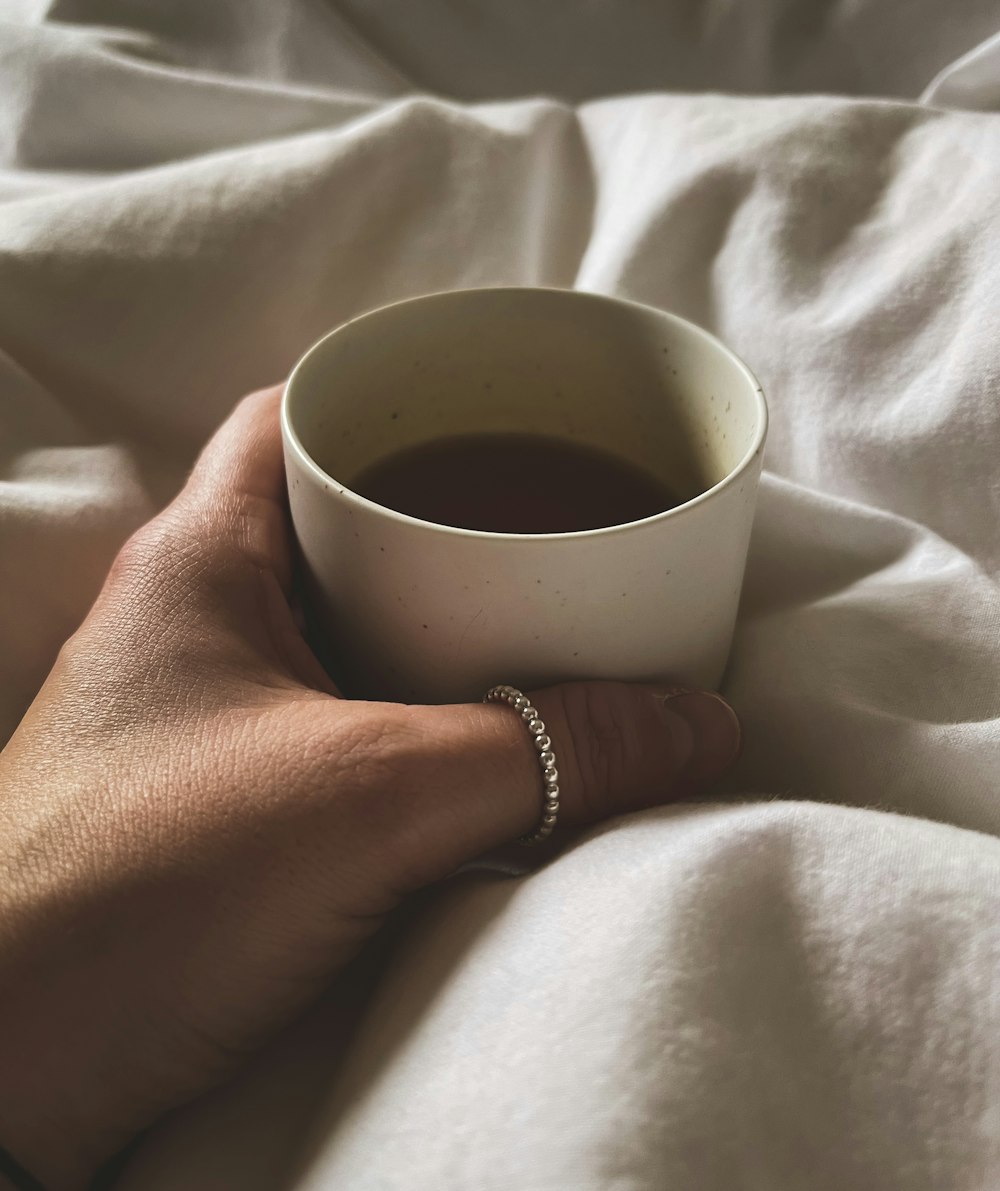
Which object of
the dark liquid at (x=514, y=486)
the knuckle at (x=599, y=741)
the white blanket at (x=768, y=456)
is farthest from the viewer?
the dark liquid at (x=514, y=486)

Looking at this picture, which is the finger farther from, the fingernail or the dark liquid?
the fingernail

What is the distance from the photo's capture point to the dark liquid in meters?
0.59

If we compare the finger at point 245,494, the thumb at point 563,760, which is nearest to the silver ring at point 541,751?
the thumb at point 563,760

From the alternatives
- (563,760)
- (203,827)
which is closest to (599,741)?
(563,760)

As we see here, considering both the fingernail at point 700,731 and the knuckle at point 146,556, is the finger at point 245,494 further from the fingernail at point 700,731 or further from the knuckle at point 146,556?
the fingernail at point 700,731

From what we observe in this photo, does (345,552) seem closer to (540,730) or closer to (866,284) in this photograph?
(540,730)

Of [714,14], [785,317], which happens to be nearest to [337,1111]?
[785,317]


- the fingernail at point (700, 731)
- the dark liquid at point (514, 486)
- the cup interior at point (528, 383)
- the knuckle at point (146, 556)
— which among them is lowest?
the fingernail at point (700, 731)

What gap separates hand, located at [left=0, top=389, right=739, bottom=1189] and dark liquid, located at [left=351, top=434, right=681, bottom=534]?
0.15 m

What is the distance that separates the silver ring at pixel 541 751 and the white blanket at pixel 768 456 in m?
0.02

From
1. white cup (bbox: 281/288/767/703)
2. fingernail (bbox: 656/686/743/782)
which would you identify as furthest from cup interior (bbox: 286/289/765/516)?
fingernail (bbox: 656/686/743/782)

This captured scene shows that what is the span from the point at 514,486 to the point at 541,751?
0.74ft

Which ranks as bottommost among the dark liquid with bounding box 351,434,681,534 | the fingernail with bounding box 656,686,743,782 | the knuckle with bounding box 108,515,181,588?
the fingernail with bounding box 656,686,743,782

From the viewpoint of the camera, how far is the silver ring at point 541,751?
43 cm
